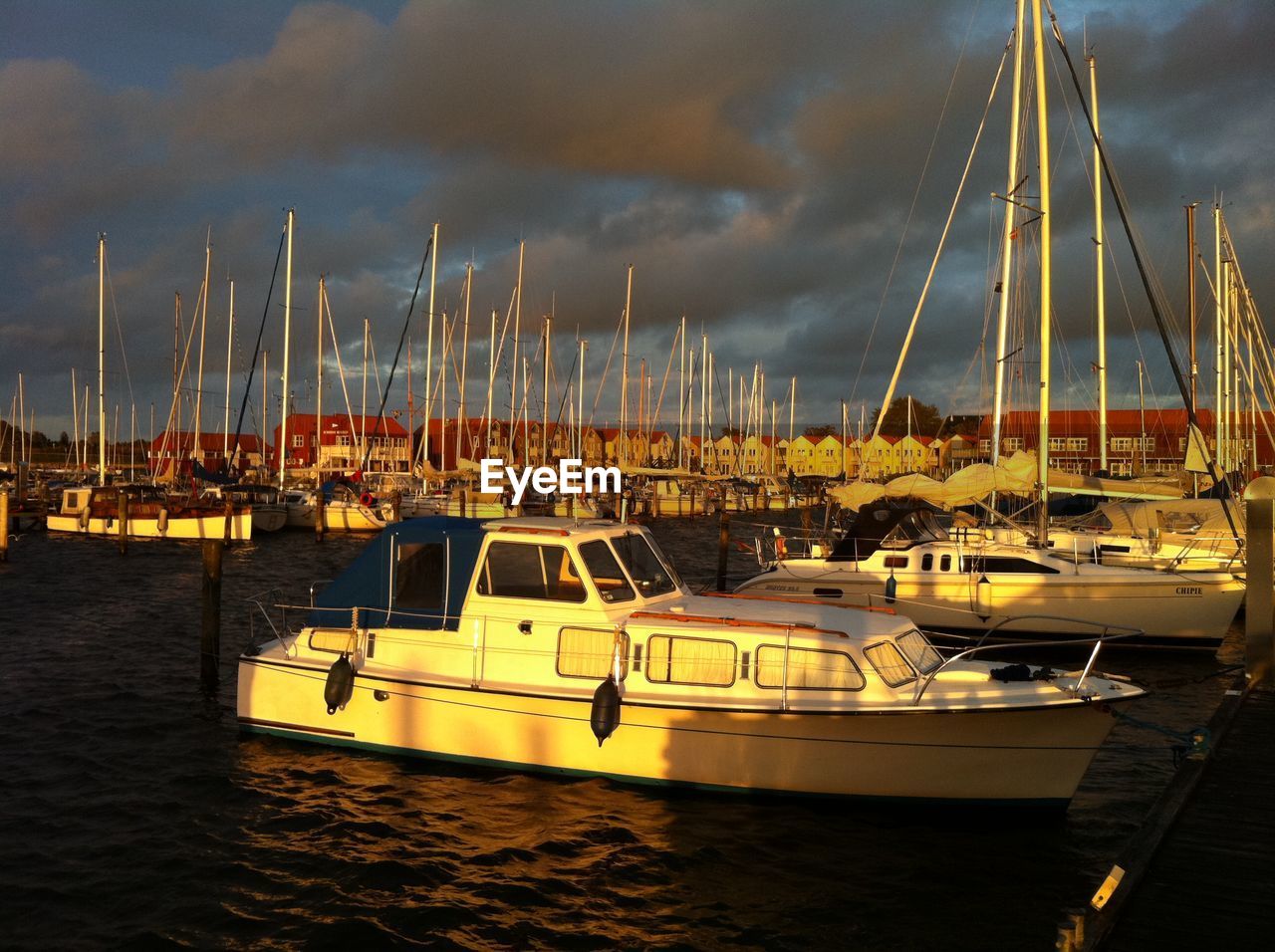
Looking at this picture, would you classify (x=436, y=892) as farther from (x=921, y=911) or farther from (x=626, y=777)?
(x=921, y=911)

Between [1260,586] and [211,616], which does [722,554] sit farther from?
[211,616]

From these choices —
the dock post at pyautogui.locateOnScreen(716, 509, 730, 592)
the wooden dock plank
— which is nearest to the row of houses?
the dock post at pyautogui.locateOnScreen(716, 509, 730, 592)

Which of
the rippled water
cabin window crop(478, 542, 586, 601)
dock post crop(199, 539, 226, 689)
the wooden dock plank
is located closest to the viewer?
the wooden dock plank

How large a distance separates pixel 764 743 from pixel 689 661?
1418 mm

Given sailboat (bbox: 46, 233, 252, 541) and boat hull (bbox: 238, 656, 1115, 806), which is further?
sailboat (bbox: 46, 233, 252, 541)

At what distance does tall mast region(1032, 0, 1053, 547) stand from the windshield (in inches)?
532

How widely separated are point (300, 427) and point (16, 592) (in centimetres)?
10007

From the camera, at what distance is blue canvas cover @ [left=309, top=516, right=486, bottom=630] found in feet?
46.0

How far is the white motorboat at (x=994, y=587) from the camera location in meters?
23.1

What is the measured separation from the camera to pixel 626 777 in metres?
13.0

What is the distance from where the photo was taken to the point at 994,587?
24.0 metres

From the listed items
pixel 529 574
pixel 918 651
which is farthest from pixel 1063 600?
pixel 529 574

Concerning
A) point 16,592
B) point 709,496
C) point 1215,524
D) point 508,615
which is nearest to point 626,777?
point 508,615

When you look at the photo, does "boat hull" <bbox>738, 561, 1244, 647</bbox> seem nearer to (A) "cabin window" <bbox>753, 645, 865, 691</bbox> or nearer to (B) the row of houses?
(A) "cabin window" <bbox>753, 645, 865, 691</bbox>
